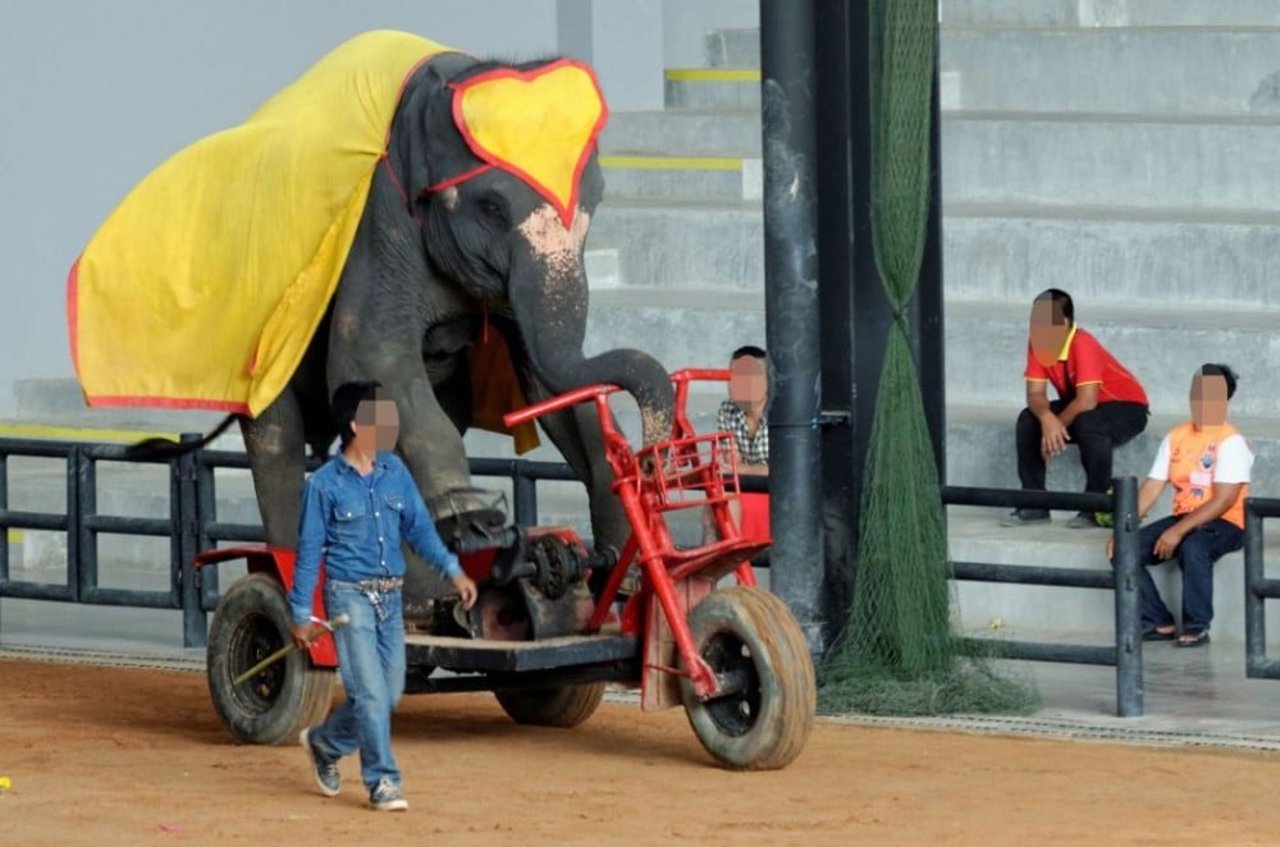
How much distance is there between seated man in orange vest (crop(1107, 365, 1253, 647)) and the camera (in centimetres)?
1352

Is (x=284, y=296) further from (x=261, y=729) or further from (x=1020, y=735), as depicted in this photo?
(x=1020, y=735)

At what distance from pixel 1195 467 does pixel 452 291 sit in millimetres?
3758

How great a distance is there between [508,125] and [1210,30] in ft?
34.7

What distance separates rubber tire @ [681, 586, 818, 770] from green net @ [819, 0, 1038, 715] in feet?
5.47

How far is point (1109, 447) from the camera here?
1505cm

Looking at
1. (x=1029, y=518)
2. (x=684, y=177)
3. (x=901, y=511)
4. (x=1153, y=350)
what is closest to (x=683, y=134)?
(x=684, y=177)

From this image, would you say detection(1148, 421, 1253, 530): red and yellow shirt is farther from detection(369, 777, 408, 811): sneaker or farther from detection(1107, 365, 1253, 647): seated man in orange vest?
detection(369, 777, 408, 811): sneaker

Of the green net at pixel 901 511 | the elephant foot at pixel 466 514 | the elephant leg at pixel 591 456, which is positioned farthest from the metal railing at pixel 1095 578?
the elephant foot at pixel 466 514

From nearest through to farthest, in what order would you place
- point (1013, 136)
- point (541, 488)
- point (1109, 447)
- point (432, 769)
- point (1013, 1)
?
point (432, 769), point (1109, 447), point (541, 488), point (1013, 136), point (1013, 1)

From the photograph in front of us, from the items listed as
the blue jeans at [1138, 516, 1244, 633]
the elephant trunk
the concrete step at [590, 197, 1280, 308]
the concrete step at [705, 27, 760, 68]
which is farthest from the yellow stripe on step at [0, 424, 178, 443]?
the elephant trunk

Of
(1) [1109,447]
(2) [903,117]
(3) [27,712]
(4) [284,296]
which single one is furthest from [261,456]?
(1) [1109,447]

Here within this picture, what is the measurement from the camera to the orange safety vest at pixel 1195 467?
13664 mm

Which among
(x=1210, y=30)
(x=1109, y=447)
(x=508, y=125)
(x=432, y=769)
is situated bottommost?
(x=432, y=769)

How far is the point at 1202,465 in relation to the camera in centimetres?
1373
